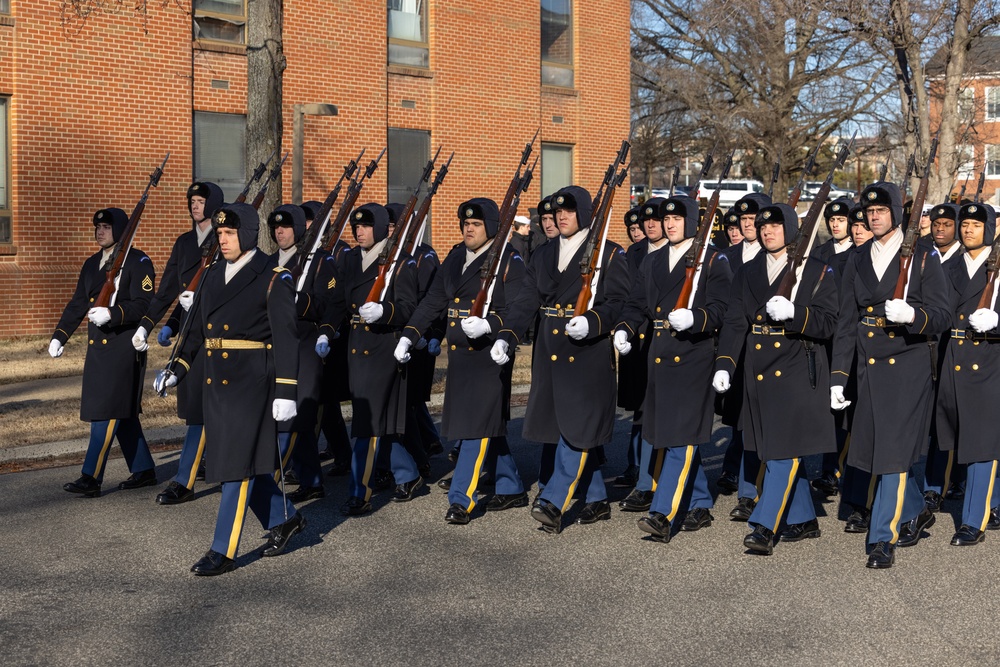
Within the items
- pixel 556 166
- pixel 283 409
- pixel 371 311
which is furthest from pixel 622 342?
pixel 556 166

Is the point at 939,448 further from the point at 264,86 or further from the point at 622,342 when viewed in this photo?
the point at 264,86

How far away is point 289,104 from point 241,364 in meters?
12.8

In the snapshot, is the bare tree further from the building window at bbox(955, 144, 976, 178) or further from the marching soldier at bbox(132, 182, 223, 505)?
the marching soldier at bbox(132, 182, 223, 505)

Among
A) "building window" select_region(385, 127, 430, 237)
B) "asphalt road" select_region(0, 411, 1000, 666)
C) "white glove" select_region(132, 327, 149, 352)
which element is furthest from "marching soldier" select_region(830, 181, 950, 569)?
"building window" select_region(385, 127, 430, 237)

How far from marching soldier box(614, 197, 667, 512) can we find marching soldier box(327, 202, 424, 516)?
1531mm

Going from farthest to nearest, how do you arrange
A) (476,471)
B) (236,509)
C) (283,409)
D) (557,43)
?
(557,43)
(476,471)
(236,509)
(283,409)

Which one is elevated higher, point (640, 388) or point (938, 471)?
point (640, 388)

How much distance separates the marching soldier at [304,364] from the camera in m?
8.63

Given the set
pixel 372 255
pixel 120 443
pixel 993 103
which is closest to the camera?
pixel 120 443

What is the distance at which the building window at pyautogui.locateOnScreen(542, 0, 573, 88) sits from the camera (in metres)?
22.5

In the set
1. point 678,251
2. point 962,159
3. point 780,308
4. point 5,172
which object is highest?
point 962,159

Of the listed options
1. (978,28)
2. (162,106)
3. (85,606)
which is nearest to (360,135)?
(162,106)

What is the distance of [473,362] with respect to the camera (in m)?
8.23

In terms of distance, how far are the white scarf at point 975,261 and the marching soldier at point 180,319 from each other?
185 inches
